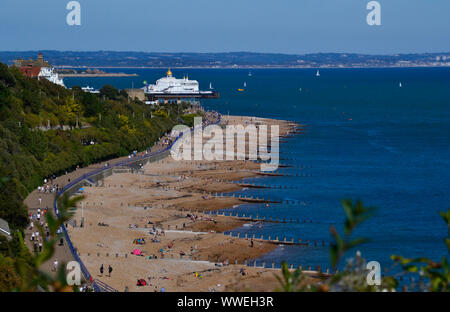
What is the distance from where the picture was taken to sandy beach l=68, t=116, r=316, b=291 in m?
27.5

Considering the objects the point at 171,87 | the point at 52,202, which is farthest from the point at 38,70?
the point at 171,87

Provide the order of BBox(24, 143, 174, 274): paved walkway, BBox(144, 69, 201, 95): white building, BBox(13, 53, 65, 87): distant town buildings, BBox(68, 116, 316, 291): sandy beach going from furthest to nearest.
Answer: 1. BBox(144, 69, 201, 95): white building
2. BBox(13, 53, 65, 87): distant town buildings
3. BBox(68, 116, 316, 291): sandy beach
4. BBox(24, 143, 174, 274): paved walkway

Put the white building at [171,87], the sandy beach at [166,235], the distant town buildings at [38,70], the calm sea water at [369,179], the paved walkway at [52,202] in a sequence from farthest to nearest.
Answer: the white building at [171,87]
the distant town buildings at [38,70]
the calm sea water at [369,179]
the sandy beach at [166,235]
the paved walkway at [52,202]

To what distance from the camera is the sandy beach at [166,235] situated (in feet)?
90.3

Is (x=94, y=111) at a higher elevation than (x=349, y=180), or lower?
higher

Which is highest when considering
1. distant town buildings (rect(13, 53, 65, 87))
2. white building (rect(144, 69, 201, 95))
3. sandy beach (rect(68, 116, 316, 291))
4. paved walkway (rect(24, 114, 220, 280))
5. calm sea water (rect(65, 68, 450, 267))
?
distant town buildings (rect(13, 53, 65, 87))

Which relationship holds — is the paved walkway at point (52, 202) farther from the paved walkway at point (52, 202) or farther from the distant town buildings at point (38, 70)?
the distant town buildings at point (38, 70)

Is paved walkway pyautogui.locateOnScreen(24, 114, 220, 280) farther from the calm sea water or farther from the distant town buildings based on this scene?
the distant town buildings

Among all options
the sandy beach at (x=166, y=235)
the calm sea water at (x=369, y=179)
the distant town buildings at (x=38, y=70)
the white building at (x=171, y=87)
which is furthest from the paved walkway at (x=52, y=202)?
the white building at (x=171, y=87)

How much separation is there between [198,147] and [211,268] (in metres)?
39.1

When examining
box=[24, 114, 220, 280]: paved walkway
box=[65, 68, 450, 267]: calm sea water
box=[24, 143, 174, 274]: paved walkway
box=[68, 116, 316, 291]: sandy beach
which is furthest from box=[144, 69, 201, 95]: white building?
box=[68, 116, 316, 291]: sandy beach

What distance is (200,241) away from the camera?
3353cm
